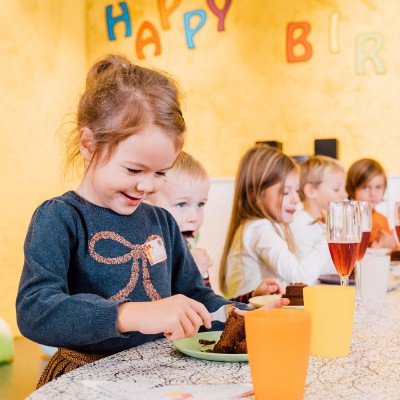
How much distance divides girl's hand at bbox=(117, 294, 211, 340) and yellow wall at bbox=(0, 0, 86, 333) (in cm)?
348

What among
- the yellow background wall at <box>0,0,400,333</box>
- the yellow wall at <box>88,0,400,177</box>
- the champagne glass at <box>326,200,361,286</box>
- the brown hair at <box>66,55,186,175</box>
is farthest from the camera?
the yellow wall at <box>88,0,400,177</box>

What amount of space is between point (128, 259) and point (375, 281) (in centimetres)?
70

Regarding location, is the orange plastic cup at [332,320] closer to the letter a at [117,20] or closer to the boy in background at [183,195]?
the boy in background at [183,195]

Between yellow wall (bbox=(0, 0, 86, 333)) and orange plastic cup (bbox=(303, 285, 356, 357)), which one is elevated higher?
yellow wall (bbox=(0, 0, 86, 333))

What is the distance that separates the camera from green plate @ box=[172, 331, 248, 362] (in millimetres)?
854

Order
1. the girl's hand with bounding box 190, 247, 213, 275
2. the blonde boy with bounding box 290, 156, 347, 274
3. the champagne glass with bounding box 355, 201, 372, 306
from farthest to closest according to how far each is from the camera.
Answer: the blonde boy with bounding box 290, 156, 347, 274 < the girl's hand with bounding box 190, 247, 213, 275 < the champagne glass with bounding box 355, 201, 372, 306

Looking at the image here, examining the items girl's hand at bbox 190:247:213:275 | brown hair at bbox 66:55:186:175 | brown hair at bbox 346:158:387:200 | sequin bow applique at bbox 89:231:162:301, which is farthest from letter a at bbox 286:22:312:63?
sequin bow applique at bbox 89:231:162:301

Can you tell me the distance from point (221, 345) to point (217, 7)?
15.0 feet

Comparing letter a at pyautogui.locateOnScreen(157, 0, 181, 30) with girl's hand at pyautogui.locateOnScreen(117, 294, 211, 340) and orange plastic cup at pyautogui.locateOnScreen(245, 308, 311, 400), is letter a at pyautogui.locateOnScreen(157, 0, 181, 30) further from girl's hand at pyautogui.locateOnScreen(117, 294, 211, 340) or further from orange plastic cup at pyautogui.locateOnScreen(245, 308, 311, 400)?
orange plastic cup at pyautogui.locateOnScreen(245, 308, 311, 400)

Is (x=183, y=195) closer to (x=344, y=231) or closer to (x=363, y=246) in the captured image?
(x=363, y=246)

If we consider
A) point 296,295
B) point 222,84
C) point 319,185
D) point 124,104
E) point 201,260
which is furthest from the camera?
point 222,84

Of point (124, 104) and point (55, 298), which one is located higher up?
point (124, 104)

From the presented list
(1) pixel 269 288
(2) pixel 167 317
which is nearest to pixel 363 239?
(1) pixel 269 288

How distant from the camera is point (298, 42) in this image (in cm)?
486
